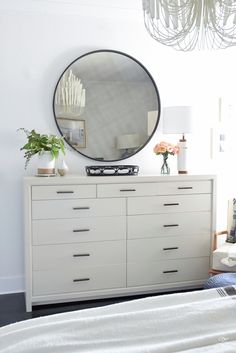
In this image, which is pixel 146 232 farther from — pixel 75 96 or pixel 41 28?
pixel 41 28

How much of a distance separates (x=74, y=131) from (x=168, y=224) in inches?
45.9

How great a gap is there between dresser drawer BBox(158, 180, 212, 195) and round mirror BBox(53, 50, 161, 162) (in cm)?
56

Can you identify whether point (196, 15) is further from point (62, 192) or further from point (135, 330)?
point (62, 192)

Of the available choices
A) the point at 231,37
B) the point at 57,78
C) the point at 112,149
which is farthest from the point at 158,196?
the point at 231,37

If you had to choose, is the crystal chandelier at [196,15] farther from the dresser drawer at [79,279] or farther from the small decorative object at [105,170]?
the dresser drawer at [79,279]

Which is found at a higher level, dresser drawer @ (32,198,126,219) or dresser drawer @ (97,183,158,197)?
dresser drawer @ (97,183,158,197)

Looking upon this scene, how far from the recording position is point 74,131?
3.43 metres

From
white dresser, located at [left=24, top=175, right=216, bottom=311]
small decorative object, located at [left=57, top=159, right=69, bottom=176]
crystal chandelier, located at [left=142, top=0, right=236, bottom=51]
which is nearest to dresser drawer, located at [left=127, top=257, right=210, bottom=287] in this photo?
white dresser, located at [left=24, top=175, right=216, bottom=311]

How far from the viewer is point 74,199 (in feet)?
9.81

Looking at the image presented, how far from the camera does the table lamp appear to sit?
3.28 m

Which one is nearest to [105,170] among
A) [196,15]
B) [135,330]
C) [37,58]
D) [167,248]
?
[167,248]

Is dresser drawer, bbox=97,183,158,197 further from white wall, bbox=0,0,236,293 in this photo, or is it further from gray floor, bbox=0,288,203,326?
gray floor, bbox=0,288,203,326

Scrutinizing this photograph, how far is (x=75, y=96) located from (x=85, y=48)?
0.44 m

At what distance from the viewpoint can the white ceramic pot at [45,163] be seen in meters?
3.05
